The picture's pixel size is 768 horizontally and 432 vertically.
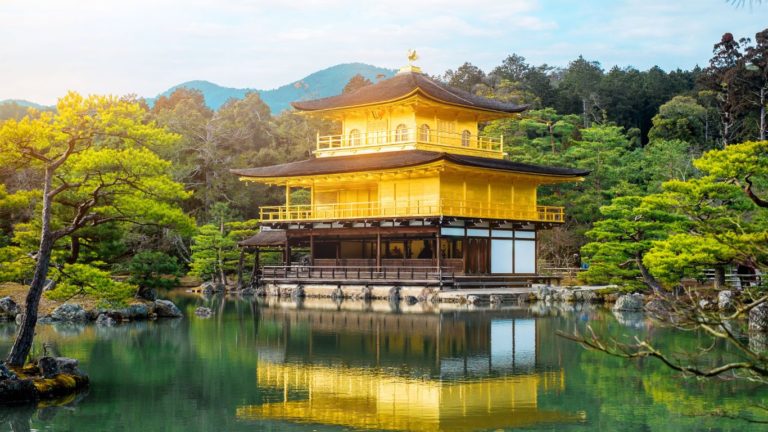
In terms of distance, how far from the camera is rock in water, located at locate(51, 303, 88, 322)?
23750 millimetres

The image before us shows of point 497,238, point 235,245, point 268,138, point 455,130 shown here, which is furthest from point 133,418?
point 268,138

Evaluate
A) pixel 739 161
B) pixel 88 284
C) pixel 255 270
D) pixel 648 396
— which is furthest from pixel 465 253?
pixel 648 396

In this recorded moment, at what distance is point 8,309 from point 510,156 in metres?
28.0

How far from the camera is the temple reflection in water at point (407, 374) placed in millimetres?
11227

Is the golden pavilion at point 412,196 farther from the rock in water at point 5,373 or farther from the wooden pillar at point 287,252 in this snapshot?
the rock in water at point 5,373

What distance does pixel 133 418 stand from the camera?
11.2 m

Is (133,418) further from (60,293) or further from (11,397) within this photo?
(60,293)

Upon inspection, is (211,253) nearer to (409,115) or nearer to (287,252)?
(287,252)

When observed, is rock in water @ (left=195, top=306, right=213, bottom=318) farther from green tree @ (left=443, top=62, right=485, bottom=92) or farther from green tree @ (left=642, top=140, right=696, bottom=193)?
green tree @ (left=443, top=62, right=485, bottom=92)

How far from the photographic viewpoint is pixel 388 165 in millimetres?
35656

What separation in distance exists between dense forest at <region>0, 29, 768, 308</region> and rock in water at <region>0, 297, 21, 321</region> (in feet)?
6.91

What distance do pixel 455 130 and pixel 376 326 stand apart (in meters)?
19.1

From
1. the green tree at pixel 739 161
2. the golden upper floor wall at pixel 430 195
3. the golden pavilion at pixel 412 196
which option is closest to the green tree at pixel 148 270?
the golden pavilion at pixel 412 196

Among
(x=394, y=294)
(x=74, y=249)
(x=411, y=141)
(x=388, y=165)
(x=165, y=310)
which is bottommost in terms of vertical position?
(x=165, y=310)
